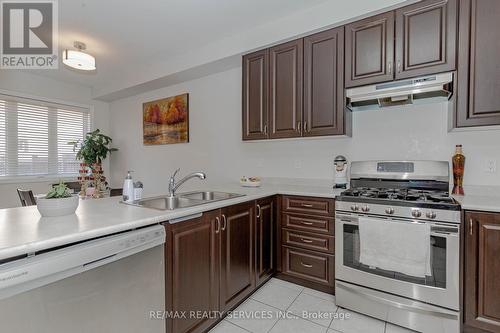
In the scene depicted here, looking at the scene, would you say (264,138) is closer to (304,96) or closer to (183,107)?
(304,96)

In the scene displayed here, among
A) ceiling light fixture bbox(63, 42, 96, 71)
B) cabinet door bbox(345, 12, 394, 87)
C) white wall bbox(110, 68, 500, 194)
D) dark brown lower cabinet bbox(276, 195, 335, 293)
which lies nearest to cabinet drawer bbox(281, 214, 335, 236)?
dark brown lower cabinet bbox(276, 195, 335, 293)

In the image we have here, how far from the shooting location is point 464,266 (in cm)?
162

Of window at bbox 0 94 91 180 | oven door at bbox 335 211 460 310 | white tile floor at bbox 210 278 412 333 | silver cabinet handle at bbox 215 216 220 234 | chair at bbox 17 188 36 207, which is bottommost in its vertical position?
white tile floor at bbox 210 278 412 333

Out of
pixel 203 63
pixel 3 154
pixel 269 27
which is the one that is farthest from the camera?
A: pixel 3 154

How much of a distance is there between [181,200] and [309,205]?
114cm

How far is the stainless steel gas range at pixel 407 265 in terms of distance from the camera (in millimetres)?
1634

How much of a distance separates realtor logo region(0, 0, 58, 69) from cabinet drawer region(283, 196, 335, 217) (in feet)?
A: 9.33

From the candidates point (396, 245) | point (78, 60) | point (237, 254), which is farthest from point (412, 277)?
point (78, 60)

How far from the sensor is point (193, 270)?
155cm

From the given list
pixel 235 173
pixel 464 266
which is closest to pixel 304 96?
pixel 235 173

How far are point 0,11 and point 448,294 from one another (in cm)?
440

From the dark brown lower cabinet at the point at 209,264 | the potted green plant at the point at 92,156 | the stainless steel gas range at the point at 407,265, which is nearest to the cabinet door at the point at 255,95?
the dark brown lower cabinet at the point at 209,264

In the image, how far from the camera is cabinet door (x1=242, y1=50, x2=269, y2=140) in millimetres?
2631

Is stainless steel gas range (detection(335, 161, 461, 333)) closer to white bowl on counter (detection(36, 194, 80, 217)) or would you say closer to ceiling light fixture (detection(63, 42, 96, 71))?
white bowl on counter (detection(36, 194, 80, 217))
